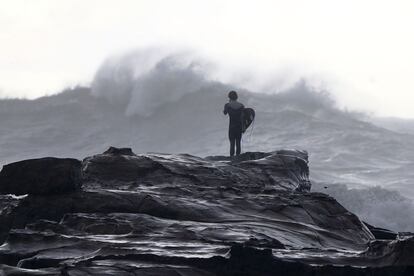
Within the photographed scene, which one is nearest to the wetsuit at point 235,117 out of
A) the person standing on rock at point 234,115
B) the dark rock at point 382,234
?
the person standing on rock at point 234,115

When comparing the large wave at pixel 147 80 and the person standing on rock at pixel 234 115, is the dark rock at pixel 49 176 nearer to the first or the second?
the person standing on rock at pixel 234 115

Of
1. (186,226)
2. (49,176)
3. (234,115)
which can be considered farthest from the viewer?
(234,115)

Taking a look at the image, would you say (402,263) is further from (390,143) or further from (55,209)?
(390,143)

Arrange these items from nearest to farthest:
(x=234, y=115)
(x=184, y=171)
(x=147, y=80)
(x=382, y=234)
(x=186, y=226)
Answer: (x=186, y=226)
(x=382, y=234)
(x=184, y=171)
(x=234, y=115)
(x=147, y=80)

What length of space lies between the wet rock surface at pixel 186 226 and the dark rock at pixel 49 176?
5 cm

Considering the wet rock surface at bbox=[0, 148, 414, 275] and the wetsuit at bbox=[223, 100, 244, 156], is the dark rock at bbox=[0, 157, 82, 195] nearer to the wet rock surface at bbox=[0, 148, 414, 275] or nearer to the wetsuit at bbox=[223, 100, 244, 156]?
the wet rock surface at bbox=[0, 148, 414, 275]

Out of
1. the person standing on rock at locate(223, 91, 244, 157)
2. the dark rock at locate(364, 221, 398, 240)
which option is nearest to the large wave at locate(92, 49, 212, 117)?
the person standing on rock at locate(223, 91, 244, 157)

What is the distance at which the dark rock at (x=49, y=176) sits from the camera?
9930 mm

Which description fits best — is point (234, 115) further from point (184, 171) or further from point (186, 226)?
point (186, 226)

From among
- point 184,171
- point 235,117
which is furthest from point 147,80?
point 184,171

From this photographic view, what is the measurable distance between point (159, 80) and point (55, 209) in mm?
30053

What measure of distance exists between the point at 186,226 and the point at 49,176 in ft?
6.36

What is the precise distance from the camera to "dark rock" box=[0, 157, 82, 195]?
9930mm

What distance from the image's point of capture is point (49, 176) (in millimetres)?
9938
